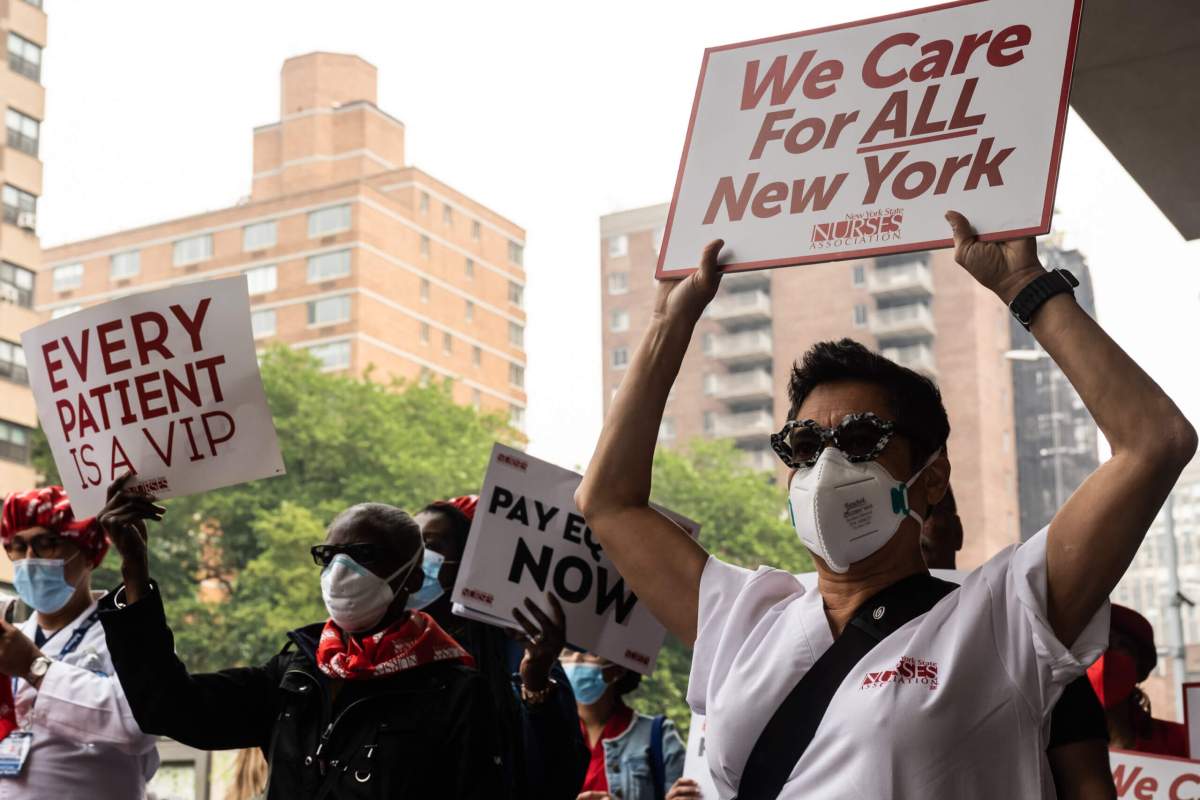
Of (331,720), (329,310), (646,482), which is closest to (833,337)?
(329,310)

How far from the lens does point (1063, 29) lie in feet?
11.1

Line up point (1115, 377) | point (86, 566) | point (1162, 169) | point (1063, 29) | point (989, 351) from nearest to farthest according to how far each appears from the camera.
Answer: point (1115, 377)
point (1063, 29)
point (86, 566)
point (1162, 169)
point (989, 351)

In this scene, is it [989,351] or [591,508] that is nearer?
[591,508]

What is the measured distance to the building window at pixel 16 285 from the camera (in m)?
43.3

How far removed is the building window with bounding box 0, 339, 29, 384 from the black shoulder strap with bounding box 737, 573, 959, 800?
136 feet

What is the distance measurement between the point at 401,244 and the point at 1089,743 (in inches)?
2757

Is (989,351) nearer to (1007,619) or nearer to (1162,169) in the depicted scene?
(1162,169)

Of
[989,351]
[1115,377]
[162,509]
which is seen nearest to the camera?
[1115,377]

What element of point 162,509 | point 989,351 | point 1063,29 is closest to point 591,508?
point 1063,29

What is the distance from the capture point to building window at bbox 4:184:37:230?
43031mm

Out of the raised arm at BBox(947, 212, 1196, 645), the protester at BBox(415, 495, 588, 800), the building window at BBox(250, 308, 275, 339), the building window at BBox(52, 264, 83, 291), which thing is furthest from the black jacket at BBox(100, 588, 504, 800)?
the building window at BBox(52, 264, 83, 291)

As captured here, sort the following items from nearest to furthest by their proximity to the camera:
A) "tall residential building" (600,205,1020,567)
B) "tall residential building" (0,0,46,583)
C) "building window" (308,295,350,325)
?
"tall residential building" (0,0,46,583), "tall residential building" (600,205,1020,567), "building window" (308,295,350,325)

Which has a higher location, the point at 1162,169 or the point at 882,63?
the point at 1162,169

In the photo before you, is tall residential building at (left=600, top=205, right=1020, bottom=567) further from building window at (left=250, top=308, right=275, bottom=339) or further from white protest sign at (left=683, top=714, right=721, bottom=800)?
white protest sign at (left=683, top=714, right=721, bottom=800)
